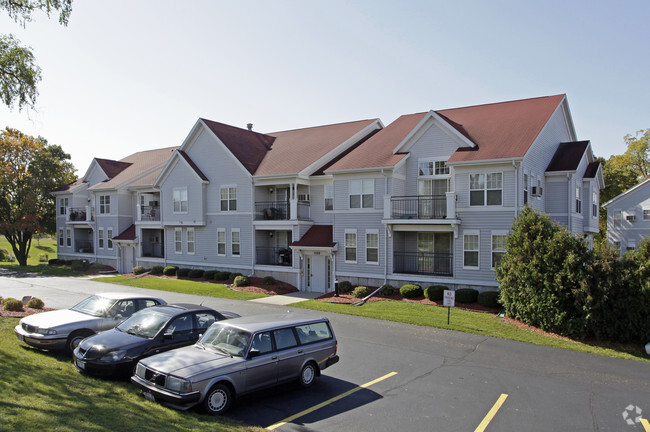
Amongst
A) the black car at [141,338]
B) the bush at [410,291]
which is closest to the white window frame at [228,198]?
the bush at [410,291]

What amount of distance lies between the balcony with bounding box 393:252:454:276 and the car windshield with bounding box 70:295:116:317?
15.3m

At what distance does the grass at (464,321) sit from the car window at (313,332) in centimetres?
785

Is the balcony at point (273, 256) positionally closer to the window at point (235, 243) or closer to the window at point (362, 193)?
the window at point (235, 243)

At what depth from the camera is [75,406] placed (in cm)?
803

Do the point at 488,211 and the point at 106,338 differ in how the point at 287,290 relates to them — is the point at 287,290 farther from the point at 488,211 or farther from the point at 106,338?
→ the point at 106,338

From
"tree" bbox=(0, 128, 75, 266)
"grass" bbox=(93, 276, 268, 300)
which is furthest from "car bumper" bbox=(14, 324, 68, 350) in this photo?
"tree" bbox=(0, 128, 75, 266)

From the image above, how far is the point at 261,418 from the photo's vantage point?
30.0 feet

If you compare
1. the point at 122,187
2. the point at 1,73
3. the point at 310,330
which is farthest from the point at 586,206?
the point at 122,187

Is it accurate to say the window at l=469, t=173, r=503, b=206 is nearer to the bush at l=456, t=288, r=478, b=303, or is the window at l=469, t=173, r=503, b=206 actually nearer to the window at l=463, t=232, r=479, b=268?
the window at l=463, t=232, r=479, b=268

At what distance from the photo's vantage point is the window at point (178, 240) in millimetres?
35312

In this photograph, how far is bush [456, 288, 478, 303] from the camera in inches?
843

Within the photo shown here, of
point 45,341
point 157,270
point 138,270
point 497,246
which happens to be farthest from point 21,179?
point 497,246

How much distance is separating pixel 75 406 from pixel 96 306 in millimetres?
6133

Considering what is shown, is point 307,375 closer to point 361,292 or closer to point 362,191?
point 361,292
